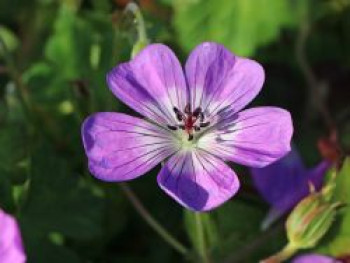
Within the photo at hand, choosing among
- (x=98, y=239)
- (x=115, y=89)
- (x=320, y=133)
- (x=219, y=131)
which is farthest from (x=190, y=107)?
(x=320, y=133)

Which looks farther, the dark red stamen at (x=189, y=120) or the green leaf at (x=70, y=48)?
the green leaf at (x=70, y=48)

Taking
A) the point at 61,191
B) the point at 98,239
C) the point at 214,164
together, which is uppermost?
the point at 214,164

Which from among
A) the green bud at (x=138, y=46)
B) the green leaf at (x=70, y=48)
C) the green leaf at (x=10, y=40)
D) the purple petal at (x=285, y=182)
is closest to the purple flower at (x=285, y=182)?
the purple petal at (x=285, y=182)

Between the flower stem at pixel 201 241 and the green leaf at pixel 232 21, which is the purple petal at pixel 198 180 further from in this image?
the green leaf at pixel 232 21

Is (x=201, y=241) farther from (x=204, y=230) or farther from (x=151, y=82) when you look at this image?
(x=151, y=82)

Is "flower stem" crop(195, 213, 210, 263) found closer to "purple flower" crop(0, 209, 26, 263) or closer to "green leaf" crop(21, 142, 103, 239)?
"green leaf" crop(21, 142, 103, 239)

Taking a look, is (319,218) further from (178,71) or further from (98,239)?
(98,239)

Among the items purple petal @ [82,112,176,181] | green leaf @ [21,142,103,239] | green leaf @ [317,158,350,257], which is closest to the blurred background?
green leaf @ [21,142,103,239]
